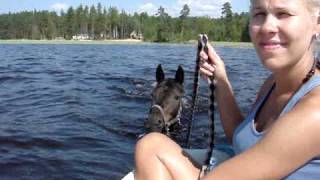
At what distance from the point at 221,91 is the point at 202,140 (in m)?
5.00

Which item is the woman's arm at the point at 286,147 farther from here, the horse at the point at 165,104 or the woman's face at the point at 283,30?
the horse at the point at 165,104

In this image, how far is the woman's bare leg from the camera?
3.58 m

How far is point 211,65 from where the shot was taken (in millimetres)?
4145

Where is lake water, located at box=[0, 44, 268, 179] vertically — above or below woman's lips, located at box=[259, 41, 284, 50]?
below

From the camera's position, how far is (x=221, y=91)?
420 centimetres

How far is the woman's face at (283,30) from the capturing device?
282 cm

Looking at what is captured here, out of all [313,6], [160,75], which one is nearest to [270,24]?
[313,6]

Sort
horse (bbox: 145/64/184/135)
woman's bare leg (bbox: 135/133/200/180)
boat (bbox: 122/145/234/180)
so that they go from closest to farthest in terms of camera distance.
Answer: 1. woman's bare leg (bbox: 135/133/200/180)
2. boat (bbox: 122/145/234/180)
3. horse (bbox: 145/64/184/135)

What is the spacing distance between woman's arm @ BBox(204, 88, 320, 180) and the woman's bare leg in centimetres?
77

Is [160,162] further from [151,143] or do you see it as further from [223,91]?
[223,91]

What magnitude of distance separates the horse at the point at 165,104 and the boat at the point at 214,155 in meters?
3.57

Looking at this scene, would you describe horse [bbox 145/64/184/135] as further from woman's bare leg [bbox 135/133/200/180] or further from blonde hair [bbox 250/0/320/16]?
blonde hair [bbox 250/0/320/16]

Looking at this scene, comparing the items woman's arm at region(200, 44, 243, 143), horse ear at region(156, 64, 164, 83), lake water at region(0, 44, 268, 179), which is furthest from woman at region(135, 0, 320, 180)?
horse ear at region(156, 64, 164, 83)

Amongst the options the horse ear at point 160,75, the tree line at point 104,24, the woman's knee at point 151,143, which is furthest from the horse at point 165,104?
the tree line at point 104,24
